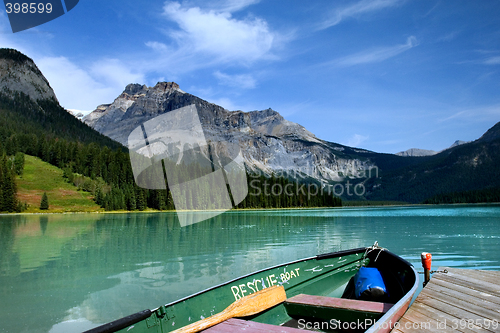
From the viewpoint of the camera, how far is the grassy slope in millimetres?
116006

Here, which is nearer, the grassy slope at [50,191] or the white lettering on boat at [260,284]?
the white lettering on boat at [260,284]

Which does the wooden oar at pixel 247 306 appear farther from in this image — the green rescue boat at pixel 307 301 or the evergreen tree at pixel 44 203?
the evergreen tree at pixel 44 203

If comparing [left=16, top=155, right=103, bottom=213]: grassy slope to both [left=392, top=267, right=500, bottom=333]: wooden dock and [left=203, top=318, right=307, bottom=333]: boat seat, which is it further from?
[left=392, top=267, right=500, bottom=333]: wooden dock

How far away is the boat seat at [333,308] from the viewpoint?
7.61 m

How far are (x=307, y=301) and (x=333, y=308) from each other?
0.84 metres

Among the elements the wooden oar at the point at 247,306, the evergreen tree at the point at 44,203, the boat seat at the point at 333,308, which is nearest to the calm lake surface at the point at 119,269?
the wooden oar at the point at 247,306

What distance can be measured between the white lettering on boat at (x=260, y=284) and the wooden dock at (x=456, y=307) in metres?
3.54

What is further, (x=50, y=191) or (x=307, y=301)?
(x=50, y=191)

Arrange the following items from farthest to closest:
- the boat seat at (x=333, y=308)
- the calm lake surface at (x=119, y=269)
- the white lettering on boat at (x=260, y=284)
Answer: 1. the calm lake surface at (x=119, y=269)
2. the white lettering on boat at (x=260, y=284)
3. the boat seat at (x=333, y=308)

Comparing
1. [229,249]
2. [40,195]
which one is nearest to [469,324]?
[229,249]

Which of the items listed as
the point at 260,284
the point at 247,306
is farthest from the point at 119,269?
the point at 247,306

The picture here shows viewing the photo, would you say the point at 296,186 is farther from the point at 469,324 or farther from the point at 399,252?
the point at 469,324

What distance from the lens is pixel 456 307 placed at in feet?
24.1

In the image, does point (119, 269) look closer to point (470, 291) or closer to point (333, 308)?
point (333, 308)
